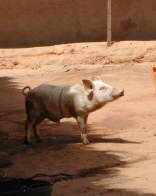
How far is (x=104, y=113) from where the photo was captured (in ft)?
33.0

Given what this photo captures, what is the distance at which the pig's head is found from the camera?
6.95 m

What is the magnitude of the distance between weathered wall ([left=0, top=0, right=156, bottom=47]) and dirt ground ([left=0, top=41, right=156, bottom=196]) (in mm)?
1017

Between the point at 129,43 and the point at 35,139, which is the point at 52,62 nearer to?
the point at 129,43

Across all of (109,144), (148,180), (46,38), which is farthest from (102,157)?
(46,38)

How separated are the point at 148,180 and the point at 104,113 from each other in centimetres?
473

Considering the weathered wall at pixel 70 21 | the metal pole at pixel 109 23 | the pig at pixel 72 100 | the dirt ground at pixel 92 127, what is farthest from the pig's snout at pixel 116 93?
the weathered wall at pixel 70 21

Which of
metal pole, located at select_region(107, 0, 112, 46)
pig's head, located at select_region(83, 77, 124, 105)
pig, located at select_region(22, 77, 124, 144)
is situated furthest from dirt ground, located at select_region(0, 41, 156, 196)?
pig's head, located at select_region(83, 77, 124, 105)

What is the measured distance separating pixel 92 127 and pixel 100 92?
6.56 feet

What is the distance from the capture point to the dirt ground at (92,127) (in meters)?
5.65

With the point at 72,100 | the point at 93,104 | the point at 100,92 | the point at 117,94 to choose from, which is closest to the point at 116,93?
the point at 117,94

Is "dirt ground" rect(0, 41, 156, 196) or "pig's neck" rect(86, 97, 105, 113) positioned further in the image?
"pig's neck" rect(86, 97, 105, 113)

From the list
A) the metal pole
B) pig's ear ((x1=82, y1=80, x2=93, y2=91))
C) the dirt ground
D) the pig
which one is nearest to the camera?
the dirt ground

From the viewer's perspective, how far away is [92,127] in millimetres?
8953

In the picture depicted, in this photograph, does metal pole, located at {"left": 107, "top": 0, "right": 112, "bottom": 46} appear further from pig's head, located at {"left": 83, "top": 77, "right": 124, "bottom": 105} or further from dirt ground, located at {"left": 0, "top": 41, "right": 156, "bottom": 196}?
pig's head, located at {"left": 83, "top": 77, "right": 124, "bottom": 105}
